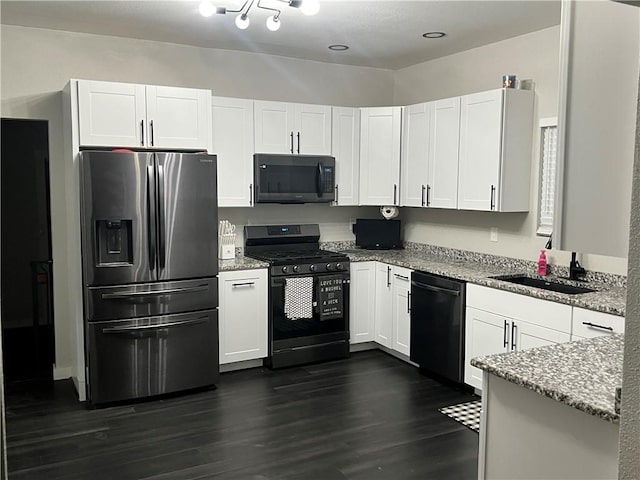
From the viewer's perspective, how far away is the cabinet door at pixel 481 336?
153 inches

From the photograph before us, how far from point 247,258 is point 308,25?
78.4 inches

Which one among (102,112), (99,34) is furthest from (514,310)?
(99,34)

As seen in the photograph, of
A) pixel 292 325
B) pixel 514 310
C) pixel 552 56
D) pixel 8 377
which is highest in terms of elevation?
pixel 552 56

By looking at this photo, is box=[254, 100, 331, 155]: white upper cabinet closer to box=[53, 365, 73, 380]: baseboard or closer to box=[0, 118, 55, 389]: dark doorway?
box=[0, 118, 55, 389]: dark doorway

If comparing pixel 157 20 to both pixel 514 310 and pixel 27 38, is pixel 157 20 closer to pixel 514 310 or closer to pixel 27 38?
→ pixel 27 38

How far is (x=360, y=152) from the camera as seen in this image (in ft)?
17.5

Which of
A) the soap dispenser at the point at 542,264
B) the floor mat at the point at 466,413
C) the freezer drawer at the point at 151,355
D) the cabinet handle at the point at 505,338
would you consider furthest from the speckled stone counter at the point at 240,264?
the soap dispenser at the point at 542,264

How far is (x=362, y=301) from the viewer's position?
515 cm

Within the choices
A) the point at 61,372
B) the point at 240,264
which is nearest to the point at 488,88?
the point at 240,264

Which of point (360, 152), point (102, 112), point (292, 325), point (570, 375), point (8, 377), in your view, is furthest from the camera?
point (360, 152)

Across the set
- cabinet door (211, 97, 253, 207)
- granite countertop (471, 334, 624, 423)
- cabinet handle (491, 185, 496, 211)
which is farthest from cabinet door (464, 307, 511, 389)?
cabinet door (211, 97, 253, 207)

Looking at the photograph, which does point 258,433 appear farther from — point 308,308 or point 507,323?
point 507,323

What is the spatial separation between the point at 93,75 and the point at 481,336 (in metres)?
3.61

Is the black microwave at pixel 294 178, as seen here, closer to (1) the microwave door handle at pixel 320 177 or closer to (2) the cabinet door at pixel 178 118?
(1) the microwave door handle at pixel 320 177
